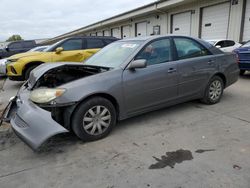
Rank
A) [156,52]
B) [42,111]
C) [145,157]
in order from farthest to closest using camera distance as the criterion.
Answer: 1. [156,52]
2. [42,111]
3. [145,157]

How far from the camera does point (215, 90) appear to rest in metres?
4.75

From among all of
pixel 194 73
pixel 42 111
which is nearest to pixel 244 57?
pixel 194 73

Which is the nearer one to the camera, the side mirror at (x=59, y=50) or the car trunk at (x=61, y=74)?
the car trunk at (x=61, y=74)

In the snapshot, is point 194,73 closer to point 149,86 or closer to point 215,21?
point 149,86

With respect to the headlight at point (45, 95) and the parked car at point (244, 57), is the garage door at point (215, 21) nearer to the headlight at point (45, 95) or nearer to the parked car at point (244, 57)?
the parked car at point (244, 57)

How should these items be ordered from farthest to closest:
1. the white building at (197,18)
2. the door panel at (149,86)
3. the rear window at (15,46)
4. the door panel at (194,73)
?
the rear window at (15,46)
the white building at (197,18)
the door panel at (194,73)
the door panel at (149,86)

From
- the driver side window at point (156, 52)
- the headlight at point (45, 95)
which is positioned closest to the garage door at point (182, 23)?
the driver side window at point (156, 52)

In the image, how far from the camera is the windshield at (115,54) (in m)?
3.75

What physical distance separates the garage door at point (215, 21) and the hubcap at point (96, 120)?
10.9 meters

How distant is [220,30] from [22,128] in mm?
12063

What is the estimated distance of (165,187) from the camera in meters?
2.25

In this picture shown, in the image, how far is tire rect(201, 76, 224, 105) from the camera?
4629 millimetres

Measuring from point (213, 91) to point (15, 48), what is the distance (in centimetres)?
1365

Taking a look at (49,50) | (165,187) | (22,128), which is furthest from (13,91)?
(165,187)
